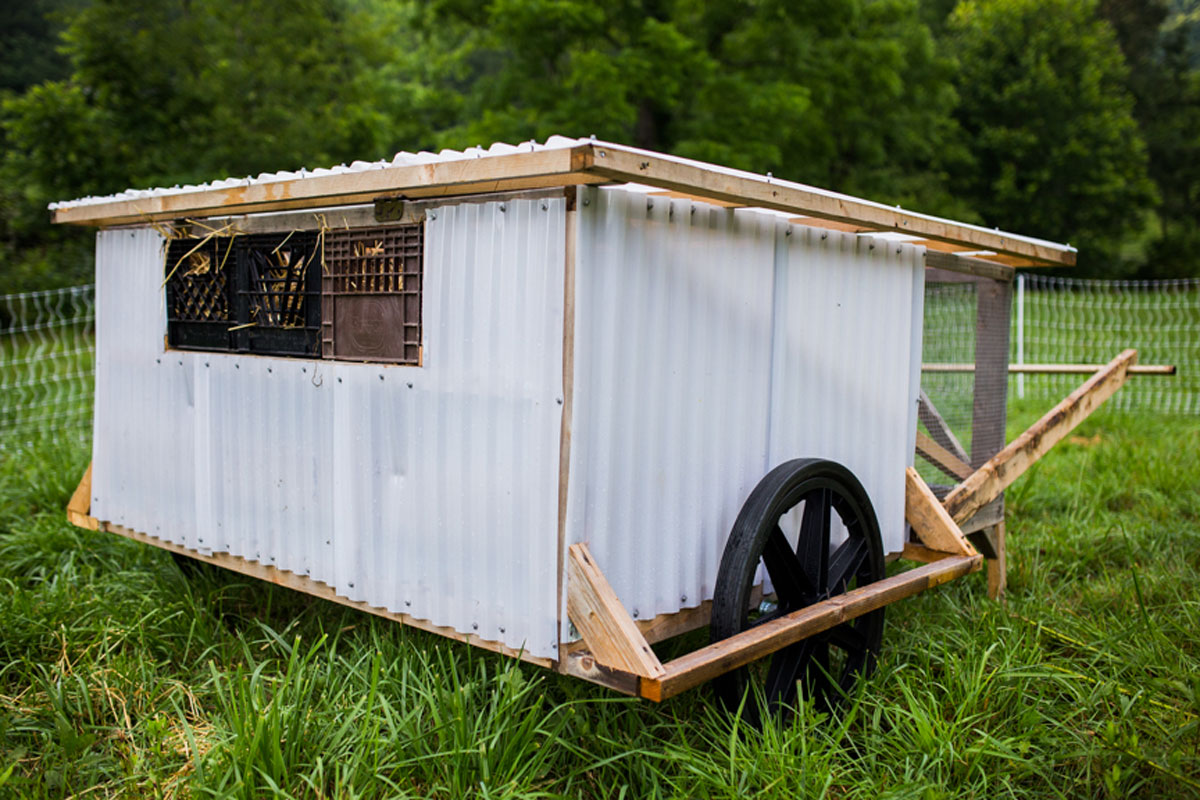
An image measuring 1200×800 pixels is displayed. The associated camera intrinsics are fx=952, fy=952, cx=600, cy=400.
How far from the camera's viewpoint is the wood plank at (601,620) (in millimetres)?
2861

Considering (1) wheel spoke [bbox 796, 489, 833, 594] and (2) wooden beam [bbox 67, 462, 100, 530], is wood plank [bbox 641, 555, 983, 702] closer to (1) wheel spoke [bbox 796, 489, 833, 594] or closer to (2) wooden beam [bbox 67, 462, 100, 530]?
(1) wheel spoke [bbox 796, 489, 833, 594]

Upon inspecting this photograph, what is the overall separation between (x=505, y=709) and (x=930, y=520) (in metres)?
2.33

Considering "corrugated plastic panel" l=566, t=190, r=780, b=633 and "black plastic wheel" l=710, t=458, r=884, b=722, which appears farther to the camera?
"black plastic wheel" l=710, t=458, r=884, b=722

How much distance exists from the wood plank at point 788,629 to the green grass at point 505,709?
322 millimetres

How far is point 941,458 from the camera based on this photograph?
210 inches

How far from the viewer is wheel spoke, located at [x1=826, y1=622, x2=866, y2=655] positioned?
155 inches

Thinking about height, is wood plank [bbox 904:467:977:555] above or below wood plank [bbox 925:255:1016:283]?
below

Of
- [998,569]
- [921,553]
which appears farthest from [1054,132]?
[921,553]

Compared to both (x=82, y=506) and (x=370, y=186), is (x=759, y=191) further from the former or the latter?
(x=82, y=506)

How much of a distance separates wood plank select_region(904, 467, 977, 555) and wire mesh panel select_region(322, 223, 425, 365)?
2525 mm

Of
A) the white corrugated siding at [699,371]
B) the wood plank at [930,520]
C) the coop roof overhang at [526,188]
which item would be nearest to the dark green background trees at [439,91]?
the wood plank at [930,520]

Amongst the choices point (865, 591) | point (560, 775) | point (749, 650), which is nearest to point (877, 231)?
point (865, 591)

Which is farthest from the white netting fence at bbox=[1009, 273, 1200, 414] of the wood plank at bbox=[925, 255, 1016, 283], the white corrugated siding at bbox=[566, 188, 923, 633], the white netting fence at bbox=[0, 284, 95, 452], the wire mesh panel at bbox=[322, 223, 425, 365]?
the white netting fence at bbox=[0, 284, 95, 452]

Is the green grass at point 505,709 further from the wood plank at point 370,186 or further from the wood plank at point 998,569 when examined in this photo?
the wood plank at point 370,186
